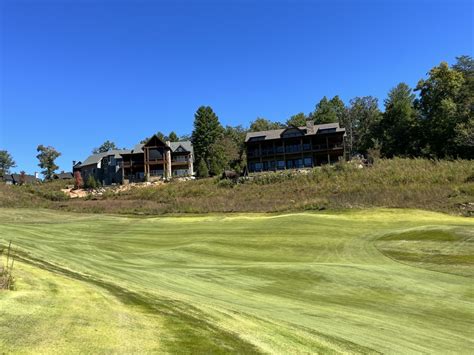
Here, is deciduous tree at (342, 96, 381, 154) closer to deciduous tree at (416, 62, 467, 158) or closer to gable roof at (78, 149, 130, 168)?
deciduous tree at (416, 62, 467, 158)

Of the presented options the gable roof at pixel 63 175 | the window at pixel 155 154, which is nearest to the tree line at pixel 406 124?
the window at pixel 155 154

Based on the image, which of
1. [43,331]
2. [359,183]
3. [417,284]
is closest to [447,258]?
[417,284]

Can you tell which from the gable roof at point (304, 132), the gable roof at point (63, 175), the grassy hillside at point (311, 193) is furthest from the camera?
the gable roof at point (63, 175)

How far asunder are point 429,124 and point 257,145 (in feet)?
110

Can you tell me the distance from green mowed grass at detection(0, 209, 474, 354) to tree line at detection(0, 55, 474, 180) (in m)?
46.8

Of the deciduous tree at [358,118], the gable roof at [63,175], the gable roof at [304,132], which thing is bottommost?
the gable roof at [63,175]

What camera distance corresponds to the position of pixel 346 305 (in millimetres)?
12875

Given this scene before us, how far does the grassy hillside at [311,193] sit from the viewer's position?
4072 cm

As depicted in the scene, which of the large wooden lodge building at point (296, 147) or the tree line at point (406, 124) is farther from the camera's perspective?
the large wooden lodge building at point (296, 147)

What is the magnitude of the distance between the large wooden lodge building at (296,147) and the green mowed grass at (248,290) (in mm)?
52910

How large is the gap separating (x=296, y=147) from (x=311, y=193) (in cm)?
3374

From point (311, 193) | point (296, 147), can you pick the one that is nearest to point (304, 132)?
point (296, 147)

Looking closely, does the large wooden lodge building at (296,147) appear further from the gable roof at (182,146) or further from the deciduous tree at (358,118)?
the deciduous tree at (358,118)

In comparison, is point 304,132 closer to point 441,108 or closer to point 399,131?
point 399,131
